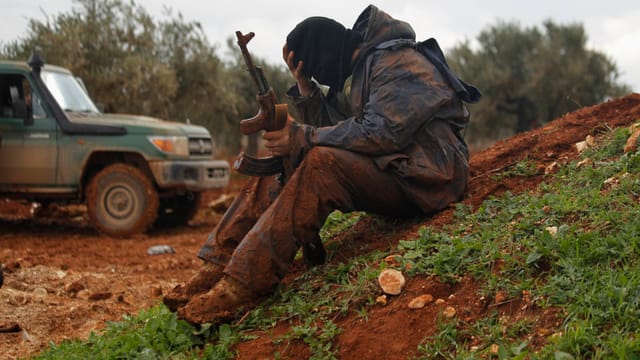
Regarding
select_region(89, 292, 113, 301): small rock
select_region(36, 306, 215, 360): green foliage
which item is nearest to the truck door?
select_region(89, 292, 113, 301): small rock

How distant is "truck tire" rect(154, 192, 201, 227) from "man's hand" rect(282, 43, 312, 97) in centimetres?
684

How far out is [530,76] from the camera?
2512cm

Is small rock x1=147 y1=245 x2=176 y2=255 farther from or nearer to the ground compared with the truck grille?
nearer to the ground

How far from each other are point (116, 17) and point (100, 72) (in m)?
1.90

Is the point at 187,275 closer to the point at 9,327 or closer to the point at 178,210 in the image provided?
the point at 9,327

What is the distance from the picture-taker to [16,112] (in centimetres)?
1009

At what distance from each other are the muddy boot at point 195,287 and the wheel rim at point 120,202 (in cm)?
621

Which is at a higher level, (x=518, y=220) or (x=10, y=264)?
(x=518, y=220)

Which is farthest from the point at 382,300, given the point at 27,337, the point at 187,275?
the point at 187,275

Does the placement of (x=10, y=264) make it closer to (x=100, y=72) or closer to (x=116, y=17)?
(x=100, y=72)

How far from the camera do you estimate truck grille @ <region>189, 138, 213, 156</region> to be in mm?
10977

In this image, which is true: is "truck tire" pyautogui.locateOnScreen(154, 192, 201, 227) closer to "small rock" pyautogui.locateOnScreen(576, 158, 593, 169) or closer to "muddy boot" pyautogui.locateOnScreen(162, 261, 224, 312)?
"muddy boot" pyautogui.locateOnScreen(162, 261, 224, 312)

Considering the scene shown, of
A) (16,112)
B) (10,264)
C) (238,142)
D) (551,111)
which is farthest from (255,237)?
(551,111)

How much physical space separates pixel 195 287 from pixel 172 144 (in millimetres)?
6463
